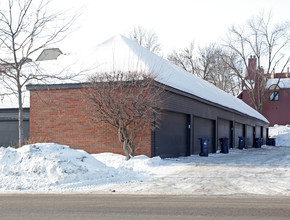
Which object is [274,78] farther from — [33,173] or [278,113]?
[33,173]

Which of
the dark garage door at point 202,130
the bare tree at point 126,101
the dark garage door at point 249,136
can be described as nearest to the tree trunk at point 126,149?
the bare tree at point 126,101

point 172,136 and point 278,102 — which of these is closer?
point 172,136

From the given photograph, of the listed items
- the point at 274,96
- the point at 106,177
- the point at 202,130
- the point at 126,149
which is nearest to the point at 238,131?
the point at 202,130

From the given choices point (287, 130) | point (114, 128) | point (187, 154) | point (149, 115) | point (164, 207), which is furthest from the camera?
point (287, 130)

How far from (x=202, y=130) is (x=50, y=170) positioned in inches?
576

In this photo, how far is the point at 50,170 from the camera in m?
12.2

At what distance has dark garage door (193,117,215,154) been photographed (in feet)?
78.2

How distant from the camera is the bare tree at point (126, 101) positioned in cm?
1672

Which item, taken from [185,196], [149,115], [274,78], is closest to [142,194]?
[185,196]

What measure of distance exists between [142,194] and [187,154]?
41.2 feet

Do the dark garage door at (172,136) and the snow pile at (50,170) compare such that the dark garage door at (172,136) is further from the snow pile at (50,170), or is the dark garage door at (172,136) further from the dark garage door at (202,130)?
the snow pile at (50,170)

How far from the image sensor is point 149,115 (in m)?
17.0

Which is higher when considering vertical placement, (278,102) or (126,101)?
(278,102)

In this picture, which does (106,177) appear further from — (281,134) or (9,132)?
(281,134)
